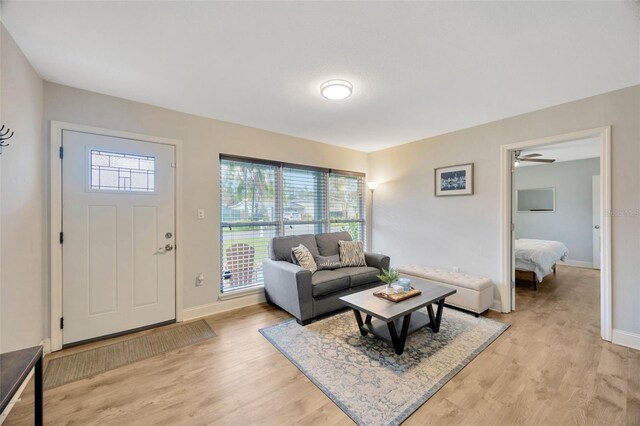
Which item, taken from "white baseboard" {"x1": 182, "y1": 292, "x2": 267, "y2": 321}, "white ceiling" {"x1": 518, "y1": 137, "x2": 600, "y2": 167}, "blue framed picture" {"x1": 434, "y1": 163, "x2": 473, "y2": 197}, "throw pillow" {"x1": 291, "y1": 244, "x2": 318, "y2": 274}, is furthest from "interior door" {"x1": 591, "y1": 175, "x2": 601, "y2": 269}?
"white baseboard" {"x1": 182, "y1": 292, "x2": 267, "y2": 321}

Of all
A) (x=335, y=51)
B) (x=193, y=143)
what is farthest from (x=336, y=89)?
(x=193, y=143)

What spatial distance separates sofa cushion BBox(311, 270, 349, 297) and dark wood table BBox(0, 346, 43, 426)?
6.79 ft

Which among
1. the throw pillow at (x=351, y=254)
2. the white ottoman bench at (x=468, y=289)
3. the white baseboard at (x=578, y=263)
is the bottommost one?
the white baseboard at (x=578, y=263)

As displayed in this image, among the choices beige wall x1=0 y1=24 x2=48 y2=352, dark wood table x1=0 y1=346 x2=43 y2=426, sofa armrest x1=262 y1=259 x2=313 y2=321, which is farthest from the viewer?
sofa armrest x1=262 y1=259 x2=313 y2=321

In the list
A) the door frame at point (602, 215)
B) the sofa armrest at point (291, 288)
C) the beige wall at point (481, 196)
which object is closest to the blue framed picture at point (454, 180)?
the beige wall at point (481, 196)

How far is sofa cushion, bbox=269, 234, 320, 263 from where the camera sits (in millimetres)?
3438

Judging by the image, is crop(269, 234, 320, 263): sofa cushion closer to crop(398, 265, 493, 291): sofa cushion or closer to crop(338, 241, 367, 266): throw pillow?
crop(338, 241, 367, 266): throw pillow

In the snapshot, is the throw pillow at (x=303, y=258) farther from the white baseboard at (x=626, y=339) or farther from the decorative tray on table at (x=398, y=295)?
the white baseboard at (x=626, y=339)

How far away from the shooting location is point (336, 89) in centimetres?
237

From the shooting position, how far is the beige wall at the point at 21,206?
5.46 ft

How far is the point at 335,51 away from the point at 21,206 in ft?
8.54

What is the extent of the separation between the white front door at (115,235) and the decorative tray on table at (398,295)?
91.4 inches

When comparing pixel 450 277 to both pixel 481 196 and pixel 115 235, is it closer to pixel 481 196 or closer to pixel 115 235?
pixel 481 196

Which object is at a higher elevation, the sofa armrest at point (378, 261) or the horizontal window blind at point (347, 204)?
the horizontal window blind at point (347, 204)
